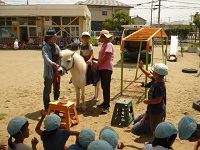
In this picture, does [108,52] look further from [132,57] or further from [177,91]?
[132,57]

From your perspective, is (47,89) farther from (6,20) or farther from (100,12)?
(100,12)

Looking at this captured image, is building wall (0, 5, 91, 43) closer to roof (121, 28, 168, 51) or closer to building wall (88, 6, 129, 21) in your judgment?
roof (121, 28, 168, 51)

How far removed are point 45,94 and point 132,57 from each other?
869 cm

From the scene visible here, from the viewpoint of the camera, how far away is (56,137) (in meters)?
2.75

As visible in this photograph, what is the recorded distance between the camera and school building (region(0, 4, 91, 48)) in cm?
2122

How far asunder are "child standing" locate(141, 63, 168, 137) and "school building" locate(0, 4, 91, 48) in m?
18.4

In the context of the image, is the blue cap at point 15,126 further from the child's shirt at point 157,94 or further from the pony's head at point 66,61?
the pony's head at point 66,61

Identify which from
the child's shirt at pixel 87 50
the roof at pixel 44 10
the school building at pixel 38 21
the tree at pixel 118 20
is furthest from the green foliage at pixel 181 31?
the child's shirt at pixel 87 50

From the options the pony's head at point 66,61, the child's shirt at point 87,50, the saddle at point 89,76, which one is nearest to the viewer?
the pony's head at point 66,61

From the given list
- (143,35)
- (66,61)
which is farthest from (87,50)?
(143,35)

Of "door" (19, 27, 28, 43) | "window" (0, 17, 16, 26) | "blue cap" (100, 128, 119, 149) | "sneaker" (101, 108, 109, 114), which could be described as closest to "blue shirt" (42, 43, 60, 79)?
"sneaker" (101, 108, 109, 114)

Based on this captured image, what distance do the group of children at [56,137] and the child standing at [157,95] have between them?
1237mm

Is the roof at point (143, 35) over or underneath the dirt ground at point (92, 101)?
over

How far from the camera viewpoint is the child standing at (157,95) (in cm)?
354
